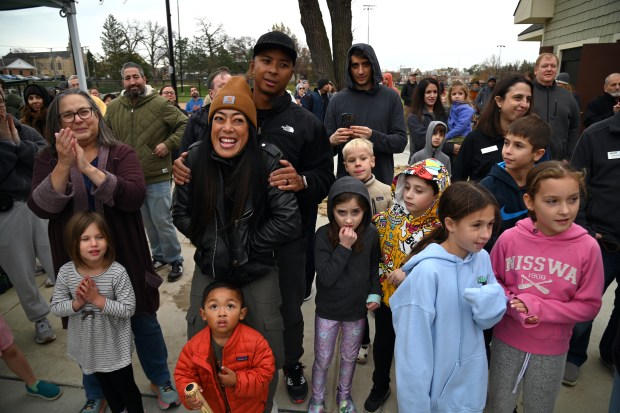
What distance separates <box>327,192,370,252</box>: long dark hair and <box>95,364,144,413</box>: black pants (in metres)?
1.41

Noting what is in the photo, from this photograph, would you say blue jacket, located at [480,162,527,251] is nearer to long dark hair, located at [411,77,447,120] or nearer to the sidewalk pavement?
the sidewalk pavement

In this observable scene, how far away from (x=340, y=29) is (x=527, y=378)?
11686 mm

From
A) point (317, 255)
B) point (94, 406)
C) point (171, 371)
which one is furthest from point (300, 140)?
point (94, 406)

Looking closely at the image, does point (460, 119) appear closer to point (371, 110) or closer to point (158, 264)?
point (371, 110)

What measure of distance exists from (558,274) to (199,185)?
1780mm

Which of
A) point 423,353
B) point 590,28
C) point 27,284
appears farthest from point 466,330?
point 590,28

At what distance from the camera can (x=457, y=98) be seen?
5535 millimetres

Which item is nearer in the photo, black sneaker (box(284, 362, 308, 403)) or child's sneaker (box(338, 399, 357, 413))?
child's sneaker (box(338, 399, 357, 413))

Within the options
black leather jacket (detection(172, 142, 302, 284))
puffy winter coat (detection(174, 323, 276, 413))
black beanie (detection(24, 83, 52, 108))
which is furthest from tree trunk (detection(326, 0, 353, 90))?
puffy winter coat (detection(174, 323, 276, 413))

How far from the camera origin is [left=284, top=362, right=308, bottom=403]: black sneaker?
8.40ft

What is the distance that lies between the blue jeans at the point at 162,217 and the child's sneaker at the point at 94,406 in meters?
1.94

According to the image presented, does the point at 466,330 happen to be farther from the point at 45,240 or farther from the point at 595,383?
the point at 45,240

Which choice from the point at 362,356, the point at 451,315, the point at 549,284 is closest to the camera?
the point at 451,315

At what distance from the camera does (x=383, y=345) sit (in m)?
2.44
